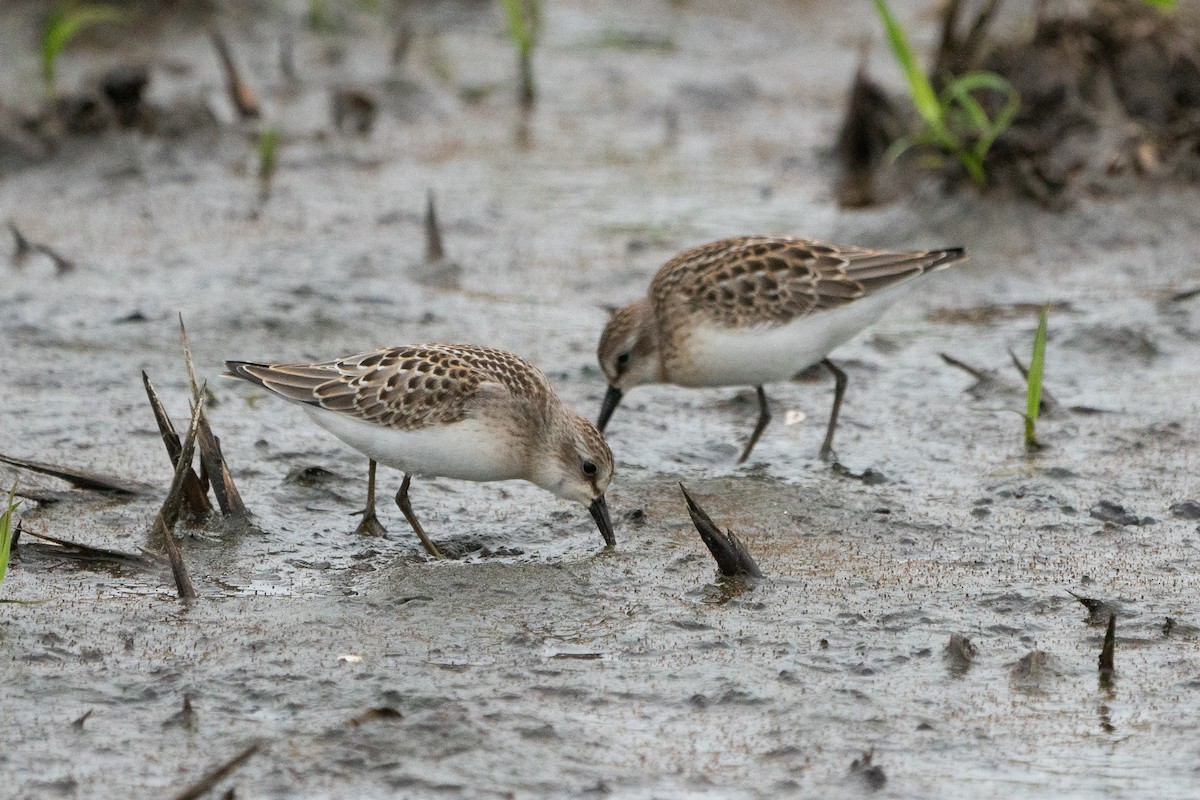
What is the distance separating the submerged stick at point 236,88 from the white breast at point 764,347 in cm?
596

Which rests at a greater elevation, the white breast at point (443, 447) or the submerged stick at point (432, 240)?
the white breast at point (443, 447)

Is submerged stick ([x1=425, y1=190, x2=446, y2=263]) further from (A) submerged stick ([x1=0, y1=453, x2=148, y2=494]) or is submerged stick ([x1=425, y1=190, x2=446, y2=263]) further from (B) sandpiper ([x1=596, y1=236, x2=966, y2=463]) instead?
(A) submerged stick ([x1=0, y1=453, x2=148, y2=494])

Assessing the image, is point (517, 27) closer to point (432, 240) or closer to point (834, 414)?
point (432, 240)

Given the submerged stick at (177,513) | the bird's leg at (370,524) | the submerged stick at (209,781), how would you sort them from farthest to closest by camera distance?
1. the bird's leg at (370,524)
2. the submerged stick at (177,513)
3. the submerged stick at (209,781)

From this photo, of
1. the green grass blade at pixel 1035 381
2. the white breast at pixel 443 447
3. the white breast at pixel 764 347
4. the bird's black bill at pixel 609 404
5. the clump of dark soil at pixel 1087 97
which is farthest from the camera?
the clump of dark soil at pixel 1087 97

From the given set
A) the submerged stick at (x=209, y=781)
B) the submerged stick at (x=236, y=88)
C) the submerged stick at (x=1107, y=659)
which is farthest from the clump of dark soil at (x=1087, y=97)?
the submerged stick at (x=209, y=781)

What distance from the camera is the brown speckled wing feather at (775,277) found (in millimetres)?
7637

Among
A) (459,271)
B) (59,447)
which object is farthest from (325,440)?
(459,271)

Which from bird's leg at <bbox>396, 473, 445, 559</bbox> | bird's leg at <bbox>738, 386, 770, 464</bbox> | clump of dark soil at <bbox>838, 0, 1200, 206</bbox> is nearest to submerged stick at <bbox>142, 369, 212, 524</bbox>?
bird's leg at <bbox>396, 473, 445, 559</bbox>

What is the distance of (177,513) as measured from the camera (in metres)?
6.38

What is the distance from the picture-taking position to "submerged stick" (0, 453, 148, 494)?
21.4ft

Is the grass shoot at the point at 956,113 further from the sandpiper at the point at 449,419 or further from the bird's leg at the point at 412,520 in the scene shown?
the bird's leg at the point at 412,520

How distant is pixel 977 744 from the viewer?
4883 mm

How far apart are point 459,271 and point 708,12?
7163 millimetres
